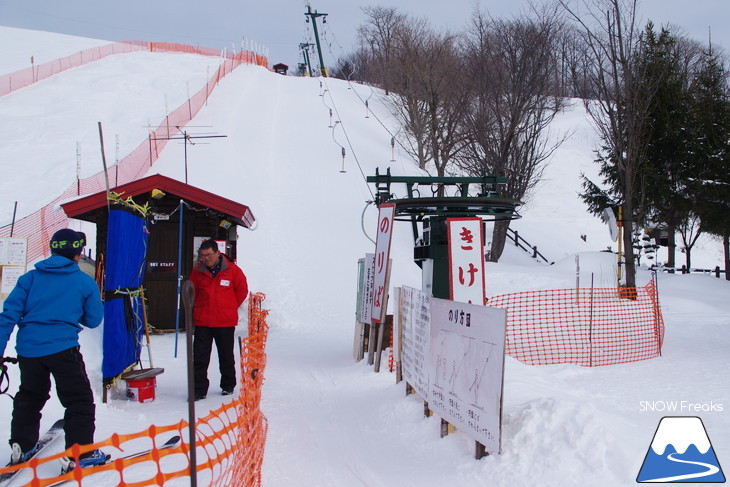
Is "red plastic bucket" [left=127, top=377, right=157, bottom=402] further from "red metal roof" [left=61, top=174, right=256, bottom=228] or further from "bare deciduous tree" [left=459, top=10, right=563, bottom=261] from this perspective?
"bare deciduous tree" [left=459, top=10, right=563, bottom=261]

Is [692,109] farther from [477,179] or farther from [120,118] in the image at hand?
[120,118]

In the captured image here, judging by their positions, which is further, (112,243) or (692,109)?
(692,109)

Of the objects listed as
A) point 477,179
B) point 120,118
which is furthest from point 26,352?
point 120,118

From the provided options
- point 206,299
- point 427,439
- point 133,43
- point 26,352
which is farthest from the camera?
point 133,43

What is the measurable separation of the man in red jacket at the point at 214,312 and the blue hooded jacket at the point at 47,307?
2.63 metres

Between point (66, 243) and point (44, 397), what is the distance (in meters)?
1.17

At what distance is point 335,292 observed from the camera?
1873cm

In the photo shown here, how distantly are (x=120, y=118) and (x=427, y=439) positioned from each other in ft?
117

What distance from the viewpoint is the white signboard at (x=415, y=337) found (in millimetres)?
6504

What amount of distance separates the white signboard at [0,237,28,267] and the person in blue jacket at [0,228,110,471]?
27.3 feet

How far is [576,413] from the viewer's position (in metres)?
5.05

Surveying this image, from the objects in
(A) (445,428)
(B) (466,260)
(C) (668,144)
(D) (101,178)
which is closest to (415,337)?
(B) (466,260)

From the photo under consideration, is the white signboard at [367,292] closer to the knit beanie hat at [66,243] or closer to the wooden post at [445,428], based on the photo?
the wooden post at [445,428]

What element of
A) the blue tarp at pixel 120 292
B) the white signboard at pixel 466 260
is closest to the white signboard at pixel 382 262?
A: the white signboard at pixel 466 260
